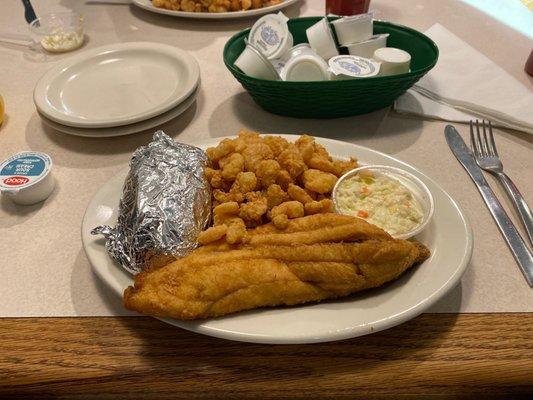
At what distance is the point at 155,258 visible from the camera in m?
0.85

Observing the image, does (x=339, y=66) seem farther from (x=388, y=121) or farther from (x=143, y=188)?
(x=143, y=188)

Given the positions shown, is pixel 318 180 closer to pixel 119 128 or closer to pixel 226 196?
pixel 226 196

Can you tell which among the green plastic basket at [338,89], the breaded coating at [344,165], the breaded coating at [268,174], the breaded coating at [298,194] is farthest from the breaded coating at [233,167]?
the green plastic basket at [338,89]

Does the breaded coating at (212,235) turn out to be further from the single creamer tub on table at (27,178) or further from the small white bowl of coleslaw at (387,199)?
the single creamer tub on table at (27,178)

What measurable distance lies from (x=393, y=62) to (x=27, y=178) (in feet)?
3.66

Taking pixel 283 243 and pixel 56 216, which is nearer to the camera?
pixel 283 243

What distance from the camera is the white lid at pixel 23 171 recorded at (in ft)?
3.67

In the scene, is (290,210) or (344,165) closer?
(290,210)

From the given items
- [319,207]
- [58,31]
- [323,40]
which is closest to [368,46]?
[323,40]

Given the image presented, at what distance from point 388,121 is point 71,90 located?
109cm

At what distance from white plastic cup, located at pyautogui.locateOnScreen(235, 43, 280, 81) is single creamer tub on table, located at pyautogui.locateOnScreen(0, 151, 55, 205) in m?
0.63

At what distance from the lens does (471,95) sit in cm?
148

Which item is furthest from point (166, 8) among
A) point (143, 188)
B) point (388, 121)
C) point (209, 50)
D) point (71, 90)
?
point (143, 188)

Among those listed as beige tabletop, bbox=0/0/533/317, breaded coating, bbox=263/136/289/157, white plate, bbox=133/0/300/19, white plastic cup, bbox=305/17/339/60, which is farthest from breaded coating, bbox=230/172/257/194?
white plate, bbox=133/0/300/19
